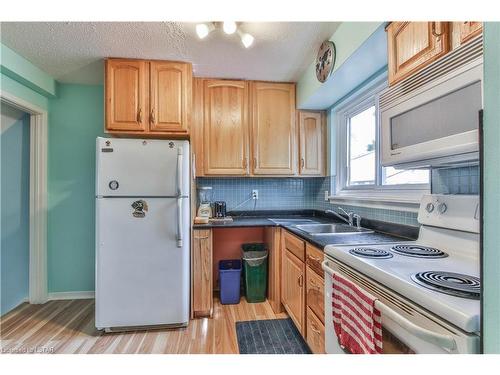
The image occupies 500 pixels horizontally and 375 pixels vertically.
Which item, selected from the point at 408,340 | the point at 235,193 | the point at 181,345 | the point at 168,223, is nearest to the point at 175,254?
the point at 168,223

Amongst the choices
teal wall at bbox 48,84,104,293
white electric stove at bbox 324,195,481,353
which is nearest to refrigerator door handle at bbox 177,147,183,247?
white electric stove at bbox 324,195,481,353

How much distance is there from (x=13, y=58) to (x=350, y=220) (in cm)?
311

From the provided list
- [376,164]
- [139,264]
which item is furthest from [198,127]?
[376,164]

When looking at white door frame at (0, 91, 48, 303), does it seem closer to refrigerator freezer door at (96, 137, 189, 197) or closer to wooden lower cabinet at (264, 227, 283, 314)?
refrigerator freezer door at (96, 137, 189, 197)

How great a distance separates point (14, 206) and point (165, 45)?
Result: 2.20m

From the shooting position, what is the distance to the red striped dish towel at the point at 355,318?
0.85 metres

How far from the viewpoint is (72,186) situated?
8.30 ft

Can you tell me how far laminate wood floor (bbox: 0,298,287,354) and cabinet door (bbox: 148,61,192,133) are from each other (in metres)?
1.72

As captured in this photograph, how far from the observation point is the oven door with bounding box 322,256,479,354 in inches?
23.2

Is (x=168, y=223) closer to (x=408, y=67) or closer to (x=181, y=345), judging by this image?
(x=181, y=345)

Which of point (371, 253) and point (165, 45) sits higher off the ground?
point (165, 45)

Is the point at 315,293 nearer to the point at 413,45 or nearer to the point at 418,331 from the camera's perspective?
the point at 418,331

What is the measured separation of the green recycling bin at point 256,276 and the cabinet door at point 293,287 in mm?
317

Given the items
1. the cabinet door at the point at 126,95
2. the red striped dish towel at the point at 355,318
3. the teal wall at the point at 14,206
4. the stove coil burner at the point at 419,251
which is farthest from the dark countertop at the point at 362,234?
the teal wall at the point at 14,206
